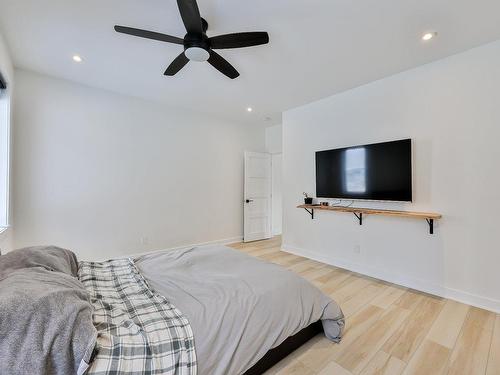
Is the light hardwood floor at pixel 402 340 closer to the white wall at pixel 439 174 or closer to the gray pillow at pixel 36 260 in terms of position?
the white wall at pixel 439 174

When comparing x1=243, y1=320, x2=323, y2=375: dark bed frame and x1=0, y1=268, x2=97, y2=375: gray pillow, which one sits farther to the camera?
x1=243, y1=320, x2=323, y2=375: dark bed frame

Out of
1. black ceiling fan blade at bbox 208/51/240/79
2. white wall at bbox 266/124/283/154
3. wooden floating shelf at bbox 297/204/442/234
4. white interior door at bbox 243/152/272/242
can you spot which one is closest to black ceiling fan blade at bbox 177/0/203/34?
black ceiling fan blade at bbox 208/51/240/79

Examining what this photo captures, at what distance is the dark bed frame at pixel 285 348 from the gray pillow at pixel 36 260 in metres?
1.41

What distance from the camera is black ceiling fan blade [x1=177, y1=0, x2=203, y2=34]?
1.54 meters

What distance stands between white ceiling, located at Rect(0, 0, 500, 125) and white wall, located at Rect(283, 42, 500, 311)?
0.28 meters

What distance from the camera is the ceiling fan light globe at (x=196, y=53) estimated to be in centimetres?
197

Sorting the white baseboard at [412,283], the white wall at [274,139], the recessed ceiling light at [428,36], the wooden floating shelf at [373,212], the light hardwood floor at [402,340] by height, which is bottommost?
the light hardwood floor at [402,340]

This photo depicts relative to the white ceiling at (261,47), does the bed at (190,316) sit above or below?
below

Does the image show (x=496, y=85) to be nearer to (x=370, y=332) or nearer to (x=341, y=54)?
(x=341, y=54)

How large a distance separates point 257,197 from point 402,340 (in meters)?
3.82

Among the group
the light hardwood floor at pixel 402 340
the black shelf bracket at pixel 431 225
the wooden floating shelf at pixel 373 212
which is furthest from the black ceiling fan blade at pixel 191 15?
the black shelf bracket at pixel 431 225

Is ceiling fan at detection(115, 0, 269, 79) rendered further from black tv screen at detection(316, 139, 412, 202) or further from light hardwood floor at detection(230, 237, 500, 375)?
light hardwood floor at detection(230, 237, 500, 375)

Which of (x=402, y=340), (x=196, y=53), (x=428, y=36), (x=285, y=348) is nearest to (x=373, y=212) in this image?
(x=402, y=340)

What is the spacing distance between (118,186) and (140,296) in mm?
2654
